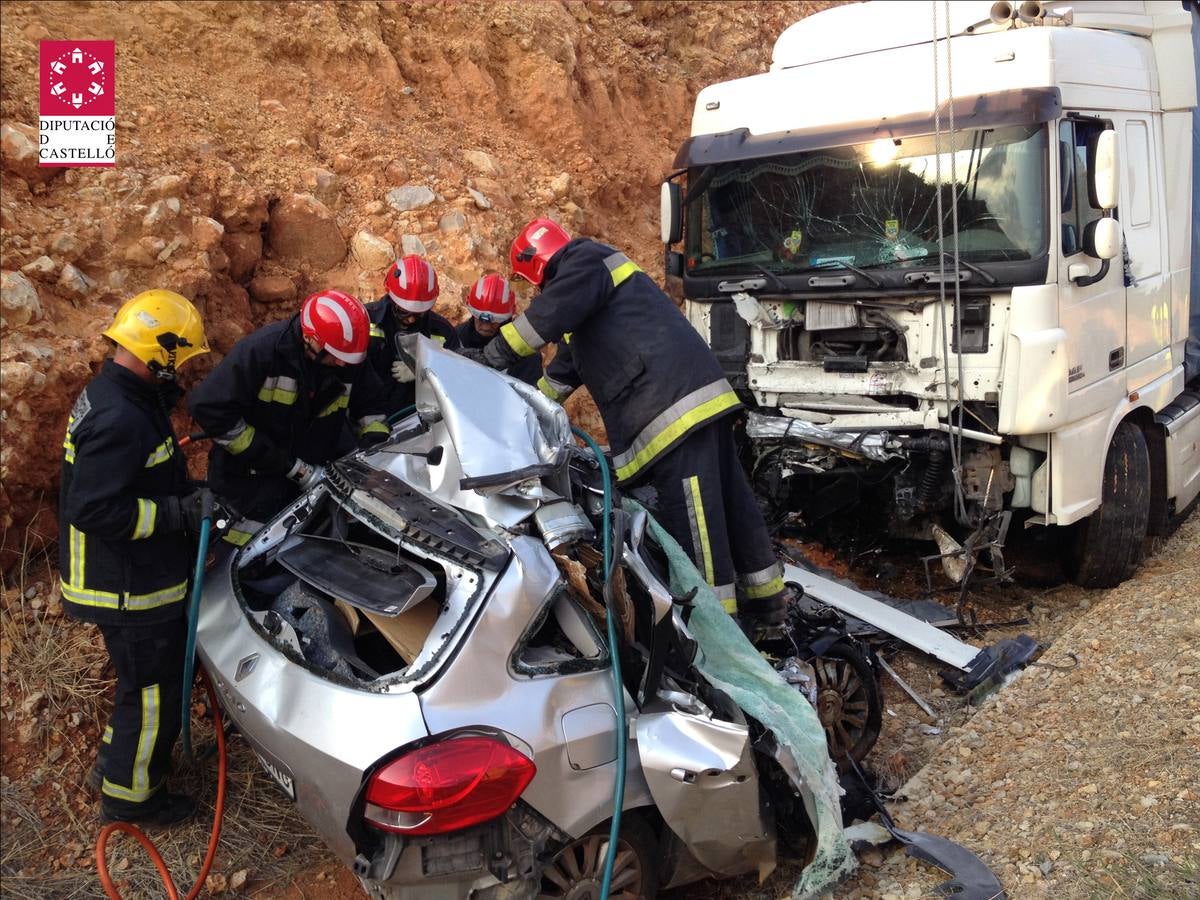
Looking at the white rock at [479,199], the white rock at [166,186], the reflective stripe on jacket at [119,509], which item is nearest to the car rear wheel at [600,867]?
the reflective stripe on jacket at [119,509]

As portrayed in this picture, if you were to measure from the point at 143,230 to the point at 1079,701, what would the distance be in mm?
5183

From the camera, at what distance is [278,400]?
4281mm

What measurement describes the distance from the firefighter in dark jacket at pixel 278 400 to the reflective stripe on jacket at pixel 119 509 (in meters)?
0.43

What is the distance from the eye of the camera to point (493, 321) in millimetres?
5906

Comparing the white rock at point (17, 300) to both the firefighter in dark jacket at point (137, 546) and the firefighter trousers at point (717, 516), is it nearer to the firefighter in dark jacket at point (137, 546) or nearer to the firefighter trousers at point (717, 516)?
the firefighter in dark jacket at point (137, 546)

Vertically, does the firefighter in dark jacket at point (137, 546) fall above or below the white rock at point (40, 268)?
below

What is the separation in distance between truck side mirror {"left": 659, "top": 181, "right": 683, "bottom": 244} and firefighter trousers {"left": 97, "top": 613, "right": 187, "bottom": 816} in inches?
141

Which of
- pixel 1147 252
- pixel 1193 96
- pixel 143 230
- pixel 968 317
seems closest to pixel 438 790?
pixel 968 317

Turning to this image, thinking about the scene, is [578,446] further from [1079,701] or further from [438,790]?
[1079,701]

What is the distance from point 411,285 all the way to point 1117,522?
4144 mm

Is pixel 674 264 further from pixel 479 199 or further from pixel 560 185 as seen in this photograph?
pixel 560 185

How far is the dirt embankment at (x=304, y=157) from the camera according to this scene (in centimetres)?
484

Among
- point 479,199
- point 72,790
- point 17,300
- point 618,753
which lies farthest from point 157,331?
point 479,199

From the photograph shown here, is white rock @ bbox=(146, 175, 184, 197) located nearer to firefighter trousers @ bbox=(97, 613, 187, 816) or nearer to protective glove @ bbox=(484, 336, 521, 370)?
protective glove @ bbox=(484, 336, 521, 370)
